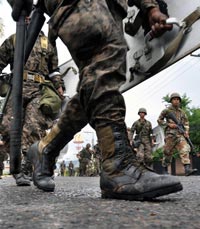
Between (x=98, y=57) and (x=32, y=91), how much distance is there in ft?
8.52

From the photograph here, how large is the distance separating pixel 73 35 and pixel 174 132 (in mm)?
6483

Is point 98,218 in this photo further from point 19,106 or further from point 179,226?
point 19,106

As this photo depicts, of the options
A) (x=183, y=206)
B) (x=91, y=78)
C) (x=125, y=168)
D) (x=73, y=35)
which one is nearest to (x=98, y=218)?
(x=183, y=206)

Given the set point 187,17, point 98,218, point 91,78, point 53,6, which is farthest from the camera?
point 187,17

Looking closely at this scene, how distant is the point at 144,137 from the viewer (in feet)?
33.6

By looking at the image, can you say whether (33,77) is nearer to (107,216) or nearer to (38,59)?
(38,59)

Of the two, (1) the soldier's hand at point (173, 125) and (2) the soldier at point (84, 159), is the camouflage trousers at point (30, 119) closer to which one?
(1) the soldier's hand at point (173, 125)

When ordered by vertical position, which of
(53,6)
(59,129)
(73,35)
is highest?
(53,6)

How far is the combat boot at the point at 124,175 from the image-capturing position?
1.68 metres

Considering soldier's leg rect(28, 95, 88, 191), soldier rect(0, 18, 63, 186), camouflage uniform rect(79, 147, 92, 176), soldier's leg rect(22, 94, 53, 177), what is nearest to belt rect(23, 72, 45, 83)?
soldier rect(0, 18, 63, 186)

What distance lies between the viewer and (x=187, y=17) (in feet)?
15.5

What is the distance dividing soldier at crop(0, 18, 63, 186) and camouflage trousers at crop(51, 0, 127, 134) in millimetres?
2372

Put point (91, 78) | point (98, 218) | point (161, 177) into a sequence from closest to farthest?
1. point (98, 218)
2. point (161, 177)
3. point (91, 78)

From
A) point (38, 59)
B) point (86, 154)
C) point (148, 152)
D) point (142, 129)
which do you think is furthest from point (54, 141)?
point (86, 154)
